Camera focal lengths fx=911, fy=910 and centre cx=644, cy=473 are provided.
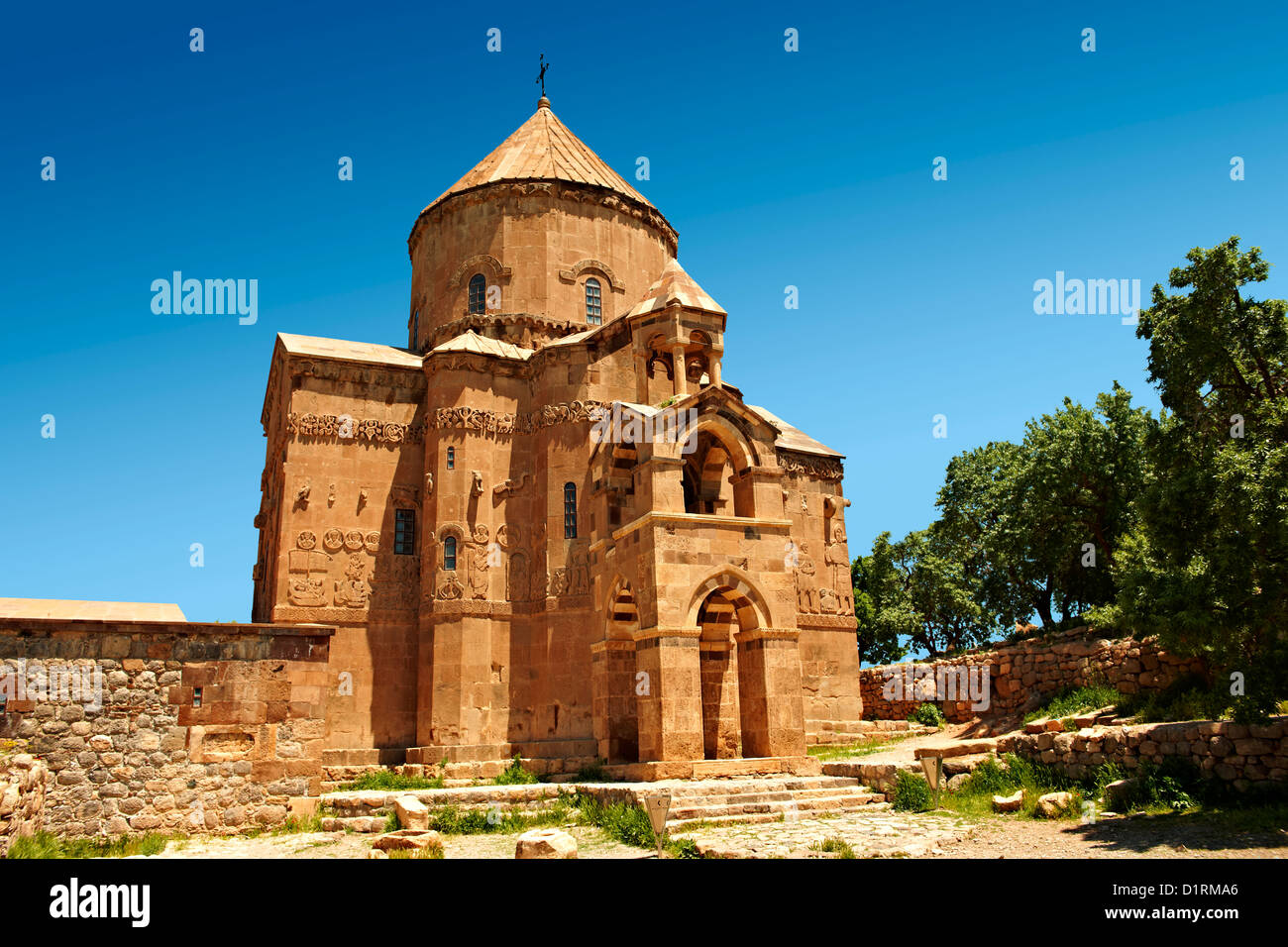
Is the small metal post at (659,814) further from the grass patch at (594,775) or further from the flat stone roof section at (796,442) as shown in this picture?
the flat stone roof section at (796,442)

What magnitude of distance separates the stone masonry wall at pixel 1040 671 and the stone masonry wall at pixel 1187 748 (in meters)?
3.99

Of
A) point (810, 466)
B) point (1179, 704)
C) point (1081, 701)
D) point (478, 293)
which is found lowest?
point (1081, 701)

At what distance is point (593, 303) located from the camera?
27.5 metres

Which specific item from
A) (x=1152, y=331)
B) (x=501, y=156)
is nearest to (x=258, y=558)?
(x=501, y=156)

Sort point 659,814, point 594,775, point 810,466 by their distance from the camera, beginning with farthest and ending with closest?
1. point 810,466
2. point 594,775
3. point 659,814

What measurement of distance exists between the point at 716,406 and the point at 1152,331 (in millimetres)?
8369

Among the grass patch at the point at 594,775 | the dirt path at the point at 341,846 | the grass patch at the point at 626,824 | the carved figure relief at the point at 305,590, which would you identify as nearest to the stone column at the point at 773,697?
the grass patch at the point at 594,775

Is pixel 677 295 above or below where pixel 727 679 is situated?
above

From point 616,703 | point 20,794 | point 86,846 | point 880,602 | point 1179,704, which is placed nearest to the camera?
point 20,794

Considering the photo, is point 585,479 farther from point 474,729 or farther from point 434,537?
point 474,729

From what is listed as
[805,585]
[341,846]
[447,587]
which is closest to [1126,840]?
[341,846]

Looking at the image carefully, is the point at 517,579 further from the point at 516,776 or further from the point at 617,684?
the point at 617,684

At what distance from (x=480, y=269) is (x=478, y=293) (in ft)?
2.33
